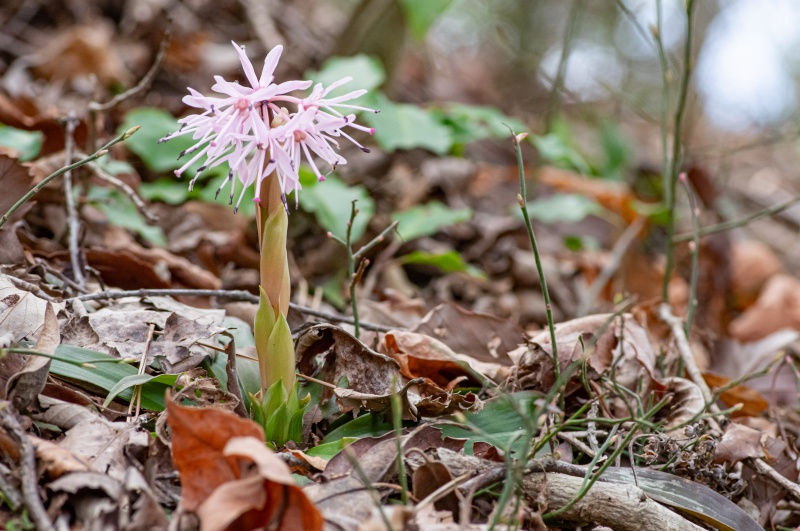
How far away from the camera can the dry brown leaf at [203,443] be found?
111cm

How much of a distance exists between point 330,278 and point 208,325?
4.41ft

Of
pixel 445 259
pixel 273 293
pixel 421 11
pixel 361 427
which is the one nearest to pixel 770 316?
pixel 445 259

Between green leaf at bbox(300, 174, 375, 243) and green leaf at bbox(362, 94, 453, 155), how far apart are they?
12.8 inches

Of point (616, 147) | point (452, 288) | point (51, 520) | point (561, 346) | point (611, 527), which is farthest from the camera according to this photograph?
point (616, 147)

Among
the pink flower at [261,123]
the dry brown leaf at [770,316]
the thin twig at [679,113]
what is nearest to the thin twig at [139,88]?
the pink flower at [261,123]

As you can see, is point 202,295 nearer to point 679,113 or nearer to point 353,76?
point 353,76

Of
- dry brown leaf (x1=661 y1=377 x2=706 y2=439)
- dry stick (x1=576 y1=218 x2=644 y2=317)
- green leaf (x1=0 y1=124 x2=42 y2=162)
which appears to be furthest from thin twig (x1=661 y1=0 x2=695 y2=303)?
green leaf (x1=0 y1=124 x2=42 y2=162)

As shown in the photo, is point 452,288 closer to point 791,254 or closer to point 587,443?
point 587,443

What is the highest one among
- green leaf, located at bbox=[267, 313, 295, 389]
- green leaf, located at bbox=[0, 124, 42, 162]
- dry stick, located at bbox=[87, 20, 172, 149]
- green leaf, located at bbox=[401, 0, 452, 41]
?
green leaf, located at bbox=[401, 0, 452, 41]

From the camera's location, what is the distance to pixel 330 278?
2.96 metres

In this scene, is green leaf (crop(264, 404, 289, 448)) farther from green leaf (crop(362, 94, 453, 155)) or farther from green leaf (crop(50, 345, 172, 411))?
green leaf (crop(362, 94, 453, 155))

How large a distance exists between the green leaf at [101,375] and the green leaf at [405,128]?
1.73m

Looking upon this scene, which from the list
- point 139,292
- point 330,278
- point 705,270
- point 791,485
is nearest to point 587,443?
point 791,485

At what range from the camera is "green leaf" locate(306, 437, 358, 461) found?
138 centimetres
